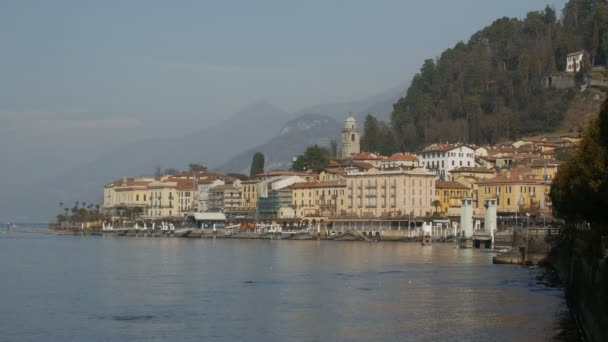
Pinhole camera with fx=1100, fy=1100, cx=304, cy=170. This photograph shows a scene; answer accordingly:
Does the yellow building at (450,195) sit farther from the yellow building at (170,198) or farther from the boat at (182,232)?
the yellow building at (170,198)

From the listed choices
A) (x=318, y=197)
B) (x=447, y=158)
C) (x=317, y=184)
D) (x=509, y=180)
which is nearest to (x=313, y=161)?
(x=317, y=184)

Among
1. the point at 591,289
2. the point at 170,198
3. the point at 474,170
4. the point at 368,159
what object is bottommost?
the point at 591,289

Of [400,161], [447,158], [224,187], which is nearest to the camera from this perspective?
[400,161]

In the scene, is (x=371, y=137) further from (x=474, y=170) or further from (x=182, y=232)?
(x=474, y=170)

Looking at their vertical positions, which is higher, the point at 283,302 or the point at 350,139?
the point at 350,139

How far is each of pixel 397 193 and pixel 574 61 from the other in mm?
42315

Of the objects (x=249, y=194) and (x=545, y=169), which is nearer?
(x=545, y=169)

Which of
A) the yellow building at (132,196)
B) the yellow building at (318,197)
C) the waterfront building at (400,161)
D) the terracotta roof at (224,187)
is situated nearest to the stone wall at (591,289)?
the waterfront building at (400,161)

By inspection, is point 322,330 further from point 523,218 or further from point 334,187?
point 334,187

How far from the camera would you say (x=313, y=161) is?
169 m

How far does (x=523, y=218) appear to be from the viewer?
122m

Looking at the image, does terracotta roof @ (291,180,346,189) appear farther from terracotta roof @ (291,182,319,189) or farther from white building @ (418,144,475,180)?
white building @ (418,144,475,180)

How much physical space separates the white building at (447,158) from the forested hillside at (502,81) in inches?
579

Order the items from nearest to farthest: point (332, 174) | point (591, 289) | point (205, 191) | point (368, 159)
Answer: point (591, 289)
point (332, 174)
point (368, 159)
point (205, 191)
